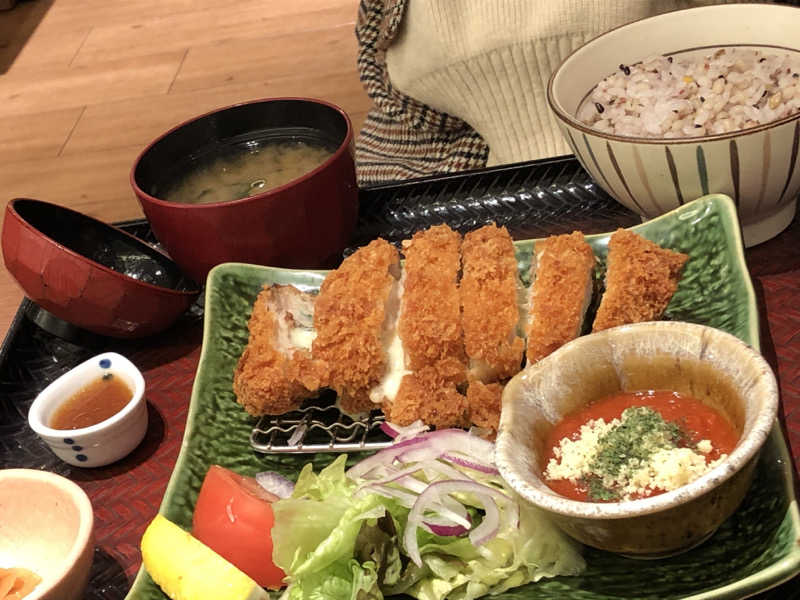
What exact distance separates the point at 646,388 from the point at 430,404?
0.47m

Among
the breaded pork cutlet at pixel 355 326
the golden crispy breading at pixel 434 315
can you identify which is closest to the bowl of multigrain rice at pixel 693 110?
the golden crispy breading at pixel 434 315

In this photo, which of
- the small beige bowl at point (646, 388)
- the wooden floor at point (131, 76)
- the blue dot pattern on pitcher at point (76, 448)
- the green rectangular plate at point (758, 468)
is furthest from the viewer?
the wooden floor at point (131, 76)

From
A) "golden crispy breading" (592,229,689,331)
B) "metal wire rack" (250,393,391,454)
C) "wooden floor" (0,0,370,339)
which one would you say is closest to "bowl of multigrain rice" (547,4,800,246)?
"golden crispy breading" (592,229,689,331)

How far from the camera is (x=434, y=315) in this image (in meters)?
1.99

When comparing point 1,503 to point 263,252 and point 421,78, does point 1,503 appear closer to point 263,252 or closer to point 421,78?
point 263,252

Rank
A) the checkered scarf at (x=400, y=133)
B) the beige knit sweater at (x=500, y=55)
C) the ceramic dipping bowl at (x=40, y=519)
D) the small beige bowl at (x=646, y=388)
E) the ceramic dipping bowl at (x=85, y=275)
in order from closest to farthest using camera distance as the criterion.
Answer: the small beige bowl at (x=646, y=388) < the ceramic dipping bowl at (x=40, y=519) < the ceramic dipping bowl at (x=85, y=275) < the beige knit sweater at (x=500, y=55) < the checkered scarf at (x=400, y=133)

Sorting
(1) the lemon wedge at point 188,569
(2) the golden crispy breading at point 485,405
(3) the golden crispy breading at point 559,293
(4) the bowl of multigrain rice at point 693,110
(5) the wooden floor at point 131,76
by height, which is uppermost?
(4) the bowl of multigrain rice at point 693,110

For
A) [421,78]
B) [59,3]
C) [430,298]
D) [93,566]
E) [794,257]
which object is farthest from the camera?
[59,3]

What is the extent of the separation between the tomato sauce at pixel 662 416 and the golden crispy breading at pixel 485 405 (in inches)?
8.5

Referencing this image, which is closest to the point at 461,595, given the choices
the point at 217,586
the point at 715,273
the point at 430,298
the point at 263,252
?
the point at 217,586

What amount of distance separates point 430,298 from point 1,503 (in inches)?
41.7

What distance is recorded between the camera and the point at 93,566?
188 centimetres

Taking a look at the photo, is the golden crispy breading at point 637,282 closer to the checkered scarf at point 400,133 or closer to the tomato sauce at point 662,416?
the tomato sauce at point 662,416

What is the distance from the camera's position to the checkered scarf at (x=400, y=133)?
3.38 metres
